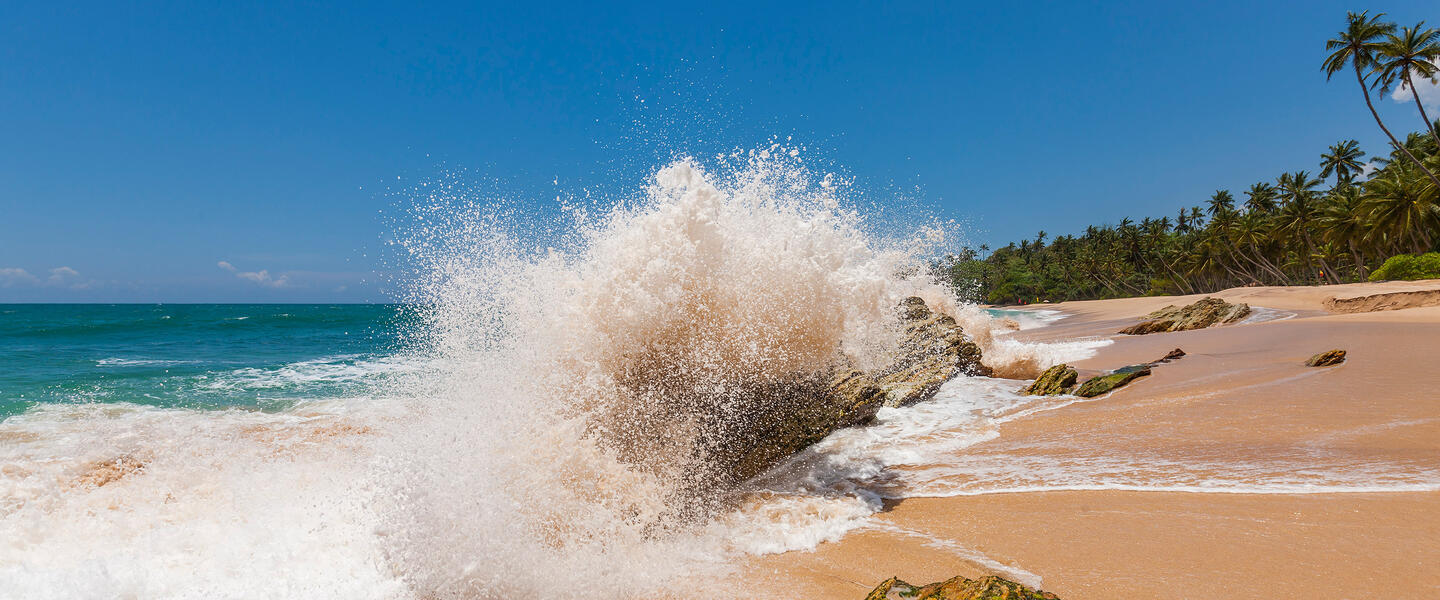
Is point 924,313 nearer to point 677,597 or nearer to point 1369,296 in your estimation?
point 677,597

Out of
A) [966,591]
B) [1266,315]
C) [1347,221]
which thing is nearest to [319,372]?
[966,591]

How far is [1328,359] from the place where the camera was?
30.8ft

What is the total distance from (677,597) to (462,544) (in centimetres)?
137

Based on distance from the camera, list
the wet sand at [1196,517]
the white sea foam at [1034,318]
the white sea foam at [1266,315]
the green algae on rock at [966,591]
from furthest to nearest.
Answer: the white sea foam at [1034,318] < the white sea foam at [1266,315] < the wet sand at [1196,517] < the green algae on rock at [966,591]

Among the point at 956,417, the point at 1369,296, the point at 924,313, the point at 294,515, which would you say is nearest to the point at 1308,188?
the point at 1369,296

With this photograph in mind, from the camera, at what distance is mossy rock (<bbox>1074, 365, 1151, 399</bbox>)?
8945 millimetres

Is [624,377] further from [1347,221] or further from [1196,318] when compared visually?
[1347,221]

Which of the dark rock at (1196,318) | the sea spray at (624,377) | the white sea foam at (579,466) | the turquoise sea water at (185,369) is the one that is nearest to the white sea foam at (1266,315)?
the dark rock at (1196,318)

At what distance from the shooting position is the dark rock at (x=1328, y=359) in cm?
934

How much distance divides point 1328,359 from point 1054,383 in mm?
4312

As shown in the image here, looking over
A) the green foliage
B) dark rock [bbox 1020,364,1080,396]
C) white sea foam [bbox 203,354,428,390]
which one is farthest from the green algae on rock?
the green foliage

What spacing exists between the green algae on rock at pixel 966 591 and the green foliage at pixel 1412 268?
40.4m

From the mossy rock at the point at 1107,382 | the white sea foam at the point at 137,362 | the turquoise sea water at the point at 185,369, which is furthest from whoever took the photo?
the white sea foam at the point at 137,362

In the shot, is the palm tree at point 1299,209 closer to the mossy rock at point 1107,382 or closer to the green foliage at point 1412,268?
the green foliage at point 1412,268
